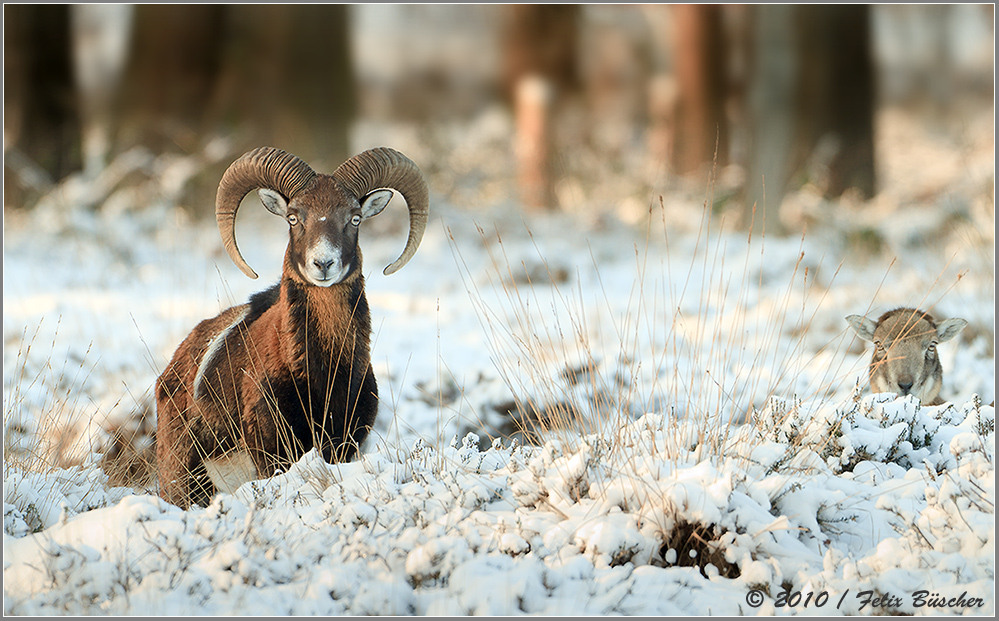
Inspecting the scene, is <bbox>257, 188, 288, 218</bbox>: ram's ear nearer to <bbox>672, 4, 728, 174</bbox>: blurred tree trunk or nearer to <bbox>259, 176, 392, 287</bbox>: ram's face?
<bbox>259, 176, 392, 287</bbox>: ram's face

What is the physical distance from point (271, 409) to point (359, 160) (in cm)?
153

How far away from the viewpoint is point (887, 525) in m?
3.79

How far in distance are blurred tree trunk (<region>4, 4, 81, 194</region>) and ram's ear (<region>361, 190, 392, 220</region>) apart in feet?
41.5

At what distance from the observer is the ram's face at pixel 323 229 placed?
4.58 meters

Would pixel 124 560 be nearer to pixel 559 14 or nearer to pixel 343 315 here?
pixel 343 315

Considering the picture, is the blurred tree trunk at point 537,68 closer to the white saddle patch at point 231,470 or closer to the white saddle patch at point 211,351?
the white saddle patch at point 211,351

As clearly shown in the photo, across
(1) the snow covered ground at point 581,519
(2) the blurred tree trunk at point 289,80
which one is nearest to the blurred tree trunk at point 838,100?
(2) the blurred tree trunk at point 289,80

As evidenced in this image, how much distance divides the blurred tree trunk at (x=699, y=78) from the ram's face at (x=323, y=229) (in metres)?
13.5

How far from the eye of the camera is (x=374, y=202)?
5.02 m

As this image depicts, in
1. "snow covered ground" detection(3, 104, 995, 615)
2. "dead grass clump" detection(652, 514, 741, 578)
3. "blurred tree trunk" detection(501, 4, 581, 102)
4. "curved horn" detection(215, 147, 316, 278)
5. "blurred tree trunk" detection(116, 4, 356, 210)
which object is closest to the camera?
"snow covered ground" detection(3, 104, 995, 615)

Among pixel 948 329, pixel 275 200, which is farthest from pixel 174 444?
pixel 948 329

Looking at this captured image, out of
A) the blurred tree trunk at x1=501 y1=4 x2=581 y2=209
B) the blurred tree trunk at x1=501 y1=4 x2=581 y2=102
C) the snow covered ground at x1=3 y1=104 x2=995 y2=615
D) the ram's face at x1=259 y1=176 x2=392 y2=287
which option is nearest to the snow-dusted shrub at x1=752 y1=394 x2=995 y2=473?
the snow covered ground at x1=3 y1=104 x2=995 y2=615

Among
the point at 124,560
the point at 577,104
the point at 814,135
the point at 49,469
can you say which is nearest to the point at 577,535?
the point at 124,560

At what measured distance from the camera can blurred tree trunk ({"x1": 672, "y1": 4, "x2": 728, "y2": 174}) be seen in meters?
17.2
